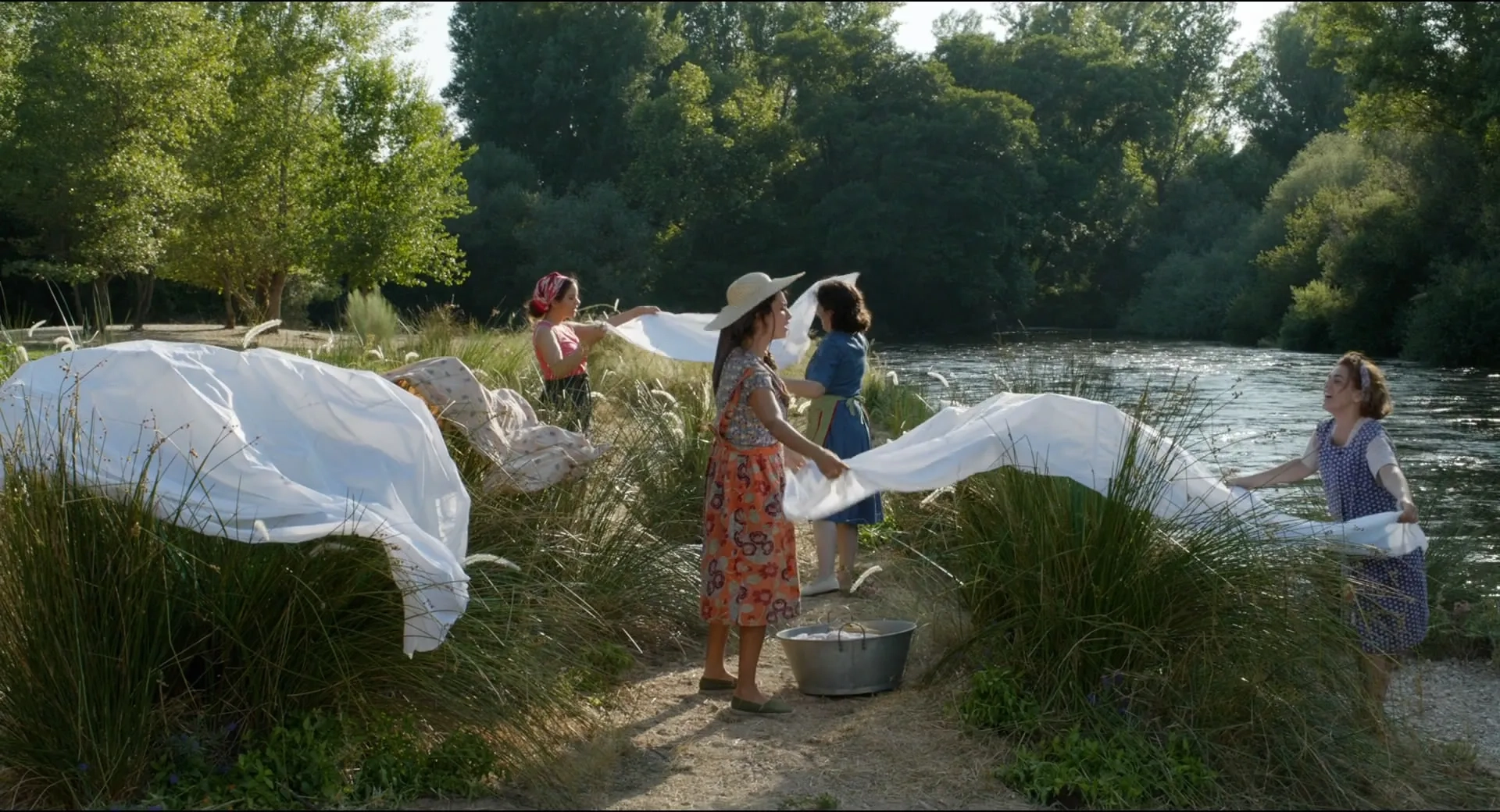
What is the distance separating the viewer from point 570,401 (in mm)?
6922

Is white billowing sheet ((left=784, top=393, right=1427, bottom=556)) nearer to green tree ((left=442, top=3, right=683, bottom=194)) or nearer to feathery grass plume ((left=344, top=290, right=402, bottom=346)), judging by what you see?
feathery grass plume ((left=344, top=290, right=402, bottom=346))

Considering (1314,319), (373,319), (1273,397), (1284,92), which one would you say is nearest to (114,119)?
(373,319)

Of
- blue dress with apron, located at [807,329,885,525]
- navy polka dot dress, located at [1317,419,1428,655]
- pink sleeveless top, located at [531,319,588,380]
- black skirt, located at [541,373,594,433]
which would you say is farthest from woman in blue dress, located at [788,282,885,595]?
navy polka dot dress, located at [1317,419,1428,655]

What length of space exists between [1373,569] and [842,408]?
267 cm

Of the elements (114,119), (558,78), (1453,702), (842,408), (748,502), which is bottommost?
(1453,702)

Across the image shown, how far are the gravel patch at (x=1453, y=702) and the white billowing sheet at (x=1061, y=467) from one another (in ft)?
2.23

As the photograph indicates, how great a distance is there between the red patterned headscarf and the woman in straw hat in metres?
2.63

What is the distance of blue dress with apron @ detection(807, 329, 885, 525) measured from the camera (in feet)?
22.5

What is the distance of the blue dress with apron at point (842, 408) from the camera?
6.86m

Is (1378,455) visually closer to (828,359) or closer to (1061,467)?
(1061,467)

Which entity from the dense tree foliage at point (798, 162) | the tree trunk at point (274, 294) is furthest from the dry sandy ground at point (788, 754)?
the tree trunk at point (274, 294)

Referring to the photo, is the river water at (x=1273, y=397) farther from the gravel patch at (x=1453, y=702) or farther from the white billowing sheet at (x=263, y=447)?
the white billowing sheet at (x=263, y=447)

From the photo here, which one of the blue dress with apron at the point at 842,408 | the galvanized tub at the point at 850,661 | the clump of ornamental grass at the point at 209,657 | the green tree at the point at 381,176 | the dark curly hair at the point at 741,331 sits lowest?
the galvanized tub at the point at 850,661

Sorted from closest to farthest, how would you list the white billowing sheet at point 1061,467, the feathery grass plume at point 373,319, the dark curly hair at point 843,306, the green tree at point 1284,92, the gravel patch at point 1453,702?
the white billowing sheet at point 1061,467
the gravel patch at point 1453,702
the dark curly hair at point 843,306
the feathery grass plume at point 373,319
the green tree at point 1284,92
